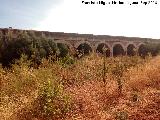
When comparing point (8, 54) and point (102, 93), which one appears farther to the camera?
point (8, 54)

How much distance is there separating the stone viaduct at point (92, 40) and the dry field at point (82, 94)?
20.6m

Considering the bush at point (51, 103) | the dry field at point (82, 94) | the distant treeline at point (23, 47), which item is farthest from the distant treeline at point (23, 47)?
the bush at point (51, 103)

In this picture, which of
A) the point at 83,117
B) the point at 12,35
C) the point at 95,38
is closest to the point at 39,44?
the point at 12,35

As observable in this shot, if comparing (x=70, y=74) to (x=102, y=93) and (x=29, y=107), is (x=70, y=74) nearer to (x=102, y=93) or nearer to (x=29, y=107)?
(x=102, y=93)

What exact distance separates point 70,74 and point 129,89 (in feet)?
7.14

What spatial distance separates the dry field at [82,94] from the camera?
6.05 m

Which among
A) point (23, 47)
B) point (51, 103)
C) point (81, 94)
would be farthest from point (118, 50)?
point (51, 103)

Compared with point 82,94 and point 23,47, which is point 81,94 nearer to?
point 82,94

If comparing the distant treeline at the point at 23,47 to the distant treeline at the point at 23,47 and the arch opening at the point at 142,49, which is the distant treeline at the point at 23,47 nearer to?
the distant treeline at the point at 23,47

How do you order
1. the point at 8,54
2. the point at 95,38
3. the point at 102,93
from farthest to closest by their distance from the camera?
the point at 95,38, the point at 8,54, the point at 102,93

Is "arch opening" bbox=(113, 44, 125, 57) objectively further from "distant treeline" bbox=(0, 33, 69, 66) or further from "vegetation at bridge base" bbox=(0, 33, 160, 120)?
"vegetation at bridge base" bbox=(0, 33, 160, 120)

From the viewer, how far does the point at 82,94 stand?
7359 millimetres

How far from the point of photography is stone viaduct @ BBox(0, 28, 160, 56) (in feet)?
107

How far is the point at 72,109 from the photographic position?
654 centimetres
